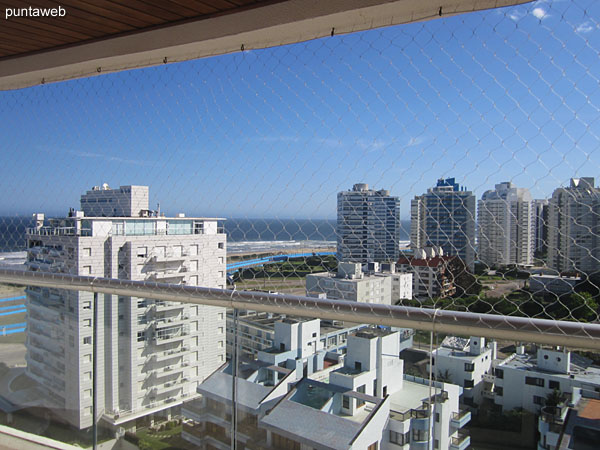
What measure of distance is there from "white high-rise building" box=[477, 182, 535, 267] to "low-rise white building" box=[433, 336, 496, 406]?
32cm

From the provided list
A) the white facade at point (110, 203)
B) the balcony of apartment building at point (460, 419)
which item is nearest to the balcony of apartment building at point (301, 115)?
the balcony of apartment building at point (460, 419)

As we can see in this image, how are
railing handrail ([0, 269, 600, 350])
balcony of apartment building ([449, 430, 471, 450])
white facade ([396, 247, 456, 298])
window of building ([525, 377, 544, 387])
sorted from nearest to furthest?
railing handrail ([0, 269, 600, 350]) < window of building ([525, 377, 544, 387]) < balcony of apartment building ([449, 430, 471, 450]) < white facade ([396, 247, 456, 298])

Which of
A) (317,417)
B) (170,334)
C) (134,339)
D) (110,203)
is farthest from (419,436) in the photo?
(110,203)

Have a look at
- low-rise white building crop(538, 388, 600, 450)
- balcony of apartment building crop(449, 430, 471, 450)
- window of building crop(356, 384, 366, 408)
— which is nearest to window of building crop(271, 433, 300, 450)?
window of building crop(356, 384, 366, 408)

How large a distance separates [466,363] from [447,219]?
1.57ft

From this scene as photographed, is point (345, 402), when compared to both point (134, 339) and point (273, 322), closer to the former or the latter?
point (273, 322)

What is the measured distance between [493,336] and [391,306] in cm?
29

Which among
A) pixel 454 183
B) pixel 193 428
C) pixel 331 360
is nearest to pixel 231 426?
pixel 193 428

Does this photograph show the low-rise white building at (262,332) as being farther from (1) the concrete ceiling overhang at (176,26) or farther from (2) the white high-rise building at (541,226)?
(1) the concrete ceiling overhang at (176,26)

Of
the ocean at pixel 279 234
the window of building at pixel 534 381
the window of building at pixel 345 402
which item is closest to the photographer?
the window of building at pixel 534 381

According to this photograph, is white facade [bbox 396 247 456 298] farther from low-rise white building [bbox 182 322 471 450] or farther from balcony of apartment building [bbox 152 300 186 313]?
balcony of apartment building [bbox 152 300 186 313]

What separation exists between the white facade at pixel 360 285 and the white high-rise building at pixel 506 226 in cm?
30

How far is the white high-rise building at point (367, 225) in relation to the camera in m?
1.68

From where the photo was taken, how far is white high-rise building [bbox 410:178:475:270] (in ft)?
5.05
